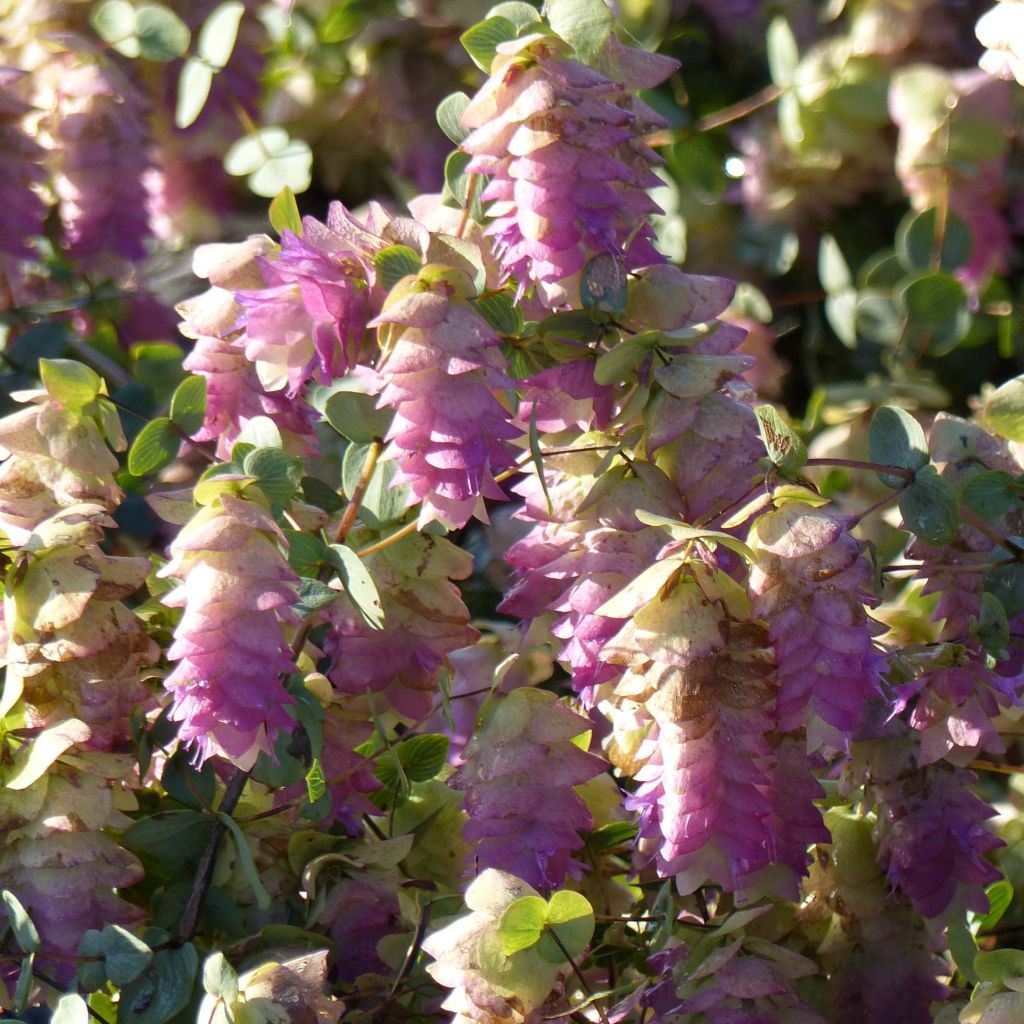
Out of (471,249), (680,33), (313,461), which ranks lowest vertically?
(313,461)

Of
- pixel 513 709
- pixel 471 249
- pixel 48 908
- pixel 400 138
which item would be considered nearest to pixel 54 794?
pixel 48 908

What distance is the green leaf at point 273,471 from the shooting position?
71cm

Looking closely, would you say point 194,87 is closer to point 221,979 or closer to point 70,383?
point 70,383

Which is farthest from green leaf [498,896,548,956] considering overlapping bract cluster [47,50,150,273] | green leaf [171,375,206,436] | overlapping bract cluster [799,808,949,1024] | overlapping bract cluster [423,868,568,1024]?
overlapping bract cluster [47,50,150,273]

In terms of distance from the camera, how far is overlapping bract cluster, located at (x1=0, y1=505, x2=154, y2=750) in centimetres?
73

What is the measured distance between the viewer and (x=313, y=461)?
111 cm

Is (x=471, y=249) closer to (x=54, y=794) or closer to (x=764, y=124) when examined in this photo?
(x=54, y=794)

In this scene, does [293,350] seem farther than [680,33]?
No

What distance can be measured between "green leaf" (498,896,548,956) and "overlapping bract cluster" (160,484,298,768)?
14 cm

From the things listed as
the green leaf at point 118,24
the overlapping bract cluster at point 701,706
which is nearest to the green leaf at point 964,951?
the overlapping bract cluster at point 701,706

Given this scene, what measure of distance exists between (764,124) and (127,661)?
92cm

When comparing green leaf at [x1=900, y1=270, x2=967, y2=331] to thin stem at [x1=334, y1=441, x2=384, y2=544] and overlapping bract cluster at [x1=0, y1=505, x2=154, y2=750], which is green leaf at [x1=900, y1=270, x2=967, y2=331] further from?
overlapping bract cluster at [x1=0, y1=505, x2=154, y2=750]

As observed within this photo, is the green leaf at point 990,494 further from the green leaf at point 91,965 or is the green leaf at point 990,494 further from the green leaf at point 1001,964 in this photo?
the green leaf at point 91,965

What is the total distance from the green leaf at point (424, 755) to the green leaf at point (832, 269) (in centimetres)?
72
